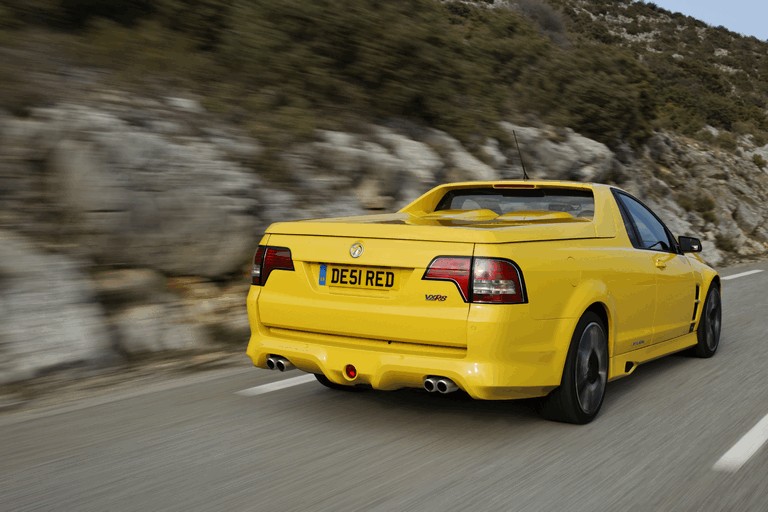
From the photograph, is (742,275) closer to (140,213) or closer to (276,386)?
(140,213)

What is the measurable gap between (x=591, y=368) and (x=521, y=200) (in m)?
1.47

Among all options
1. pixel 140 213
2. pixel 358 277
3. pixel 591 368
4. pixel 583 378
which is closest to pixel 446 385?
pixel 358 277

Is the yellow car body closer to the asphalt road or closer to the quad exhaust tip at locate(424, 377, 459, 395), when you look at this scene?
the quad exhaust tip at locate(424, 377, 459, 395)

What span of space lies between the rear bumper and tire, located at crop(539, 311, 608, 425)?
13 cm

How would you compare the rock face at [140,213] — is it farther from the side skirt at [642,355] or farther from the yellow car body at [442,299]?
the side skirt at [642,355]

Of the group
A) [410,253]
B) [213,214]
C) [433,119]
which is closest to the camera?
[410,253]

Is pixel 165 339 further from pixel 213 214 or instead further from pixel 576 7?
pixel 576 7

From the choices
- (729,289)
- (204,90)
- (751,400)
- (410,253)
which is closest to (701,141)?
(729,289)

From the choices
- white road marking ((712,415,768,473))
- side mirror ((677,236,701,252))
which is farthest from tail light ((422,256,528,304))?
side mirror ((677,236,701,252))

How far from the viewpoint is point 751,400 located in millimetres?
5594

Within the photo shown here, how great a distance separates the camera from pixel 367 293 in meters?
4.58

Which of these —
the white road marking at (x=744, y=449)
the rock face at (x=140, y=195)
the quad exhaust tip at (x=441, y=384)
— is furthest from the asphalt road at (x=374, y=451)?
the rock face at (x=140, y=195)

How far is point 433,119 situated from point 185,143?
5.90 m

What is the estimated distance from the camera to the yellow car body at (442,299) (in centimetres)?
432
